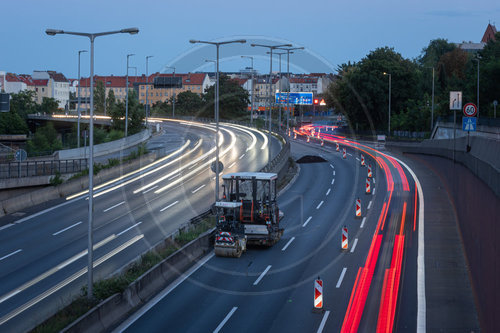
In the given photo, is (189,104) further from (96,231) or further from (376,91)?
(96,231)

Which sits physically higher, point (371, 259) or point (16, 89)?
point (16, 89)

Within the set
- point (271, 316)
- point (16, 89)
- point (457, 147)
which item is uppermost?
point (16, 89)

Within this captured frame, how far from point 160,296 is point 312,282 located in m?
5.59

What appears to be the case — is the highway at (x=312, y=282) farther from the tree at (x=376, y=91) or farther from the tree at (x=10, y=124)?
the tree at (x=10, y=124)

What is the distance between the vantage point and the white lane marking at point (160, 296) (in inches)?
676

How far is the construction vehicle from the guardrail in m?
18.3

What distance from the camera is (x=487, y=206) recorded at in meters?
18.3

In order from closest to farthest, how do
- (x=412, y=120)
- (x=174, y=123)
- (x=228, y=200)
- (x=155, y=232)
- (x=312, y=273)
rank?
1. (x=312, y=273)
2. (x=228, y=200)
3. (x=155, y=232)
4. (x=412, y=120)
5. (x=174, y=123)

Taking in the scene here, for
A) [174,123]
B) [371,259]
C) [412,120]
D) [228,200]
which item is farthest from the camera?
[174,123]

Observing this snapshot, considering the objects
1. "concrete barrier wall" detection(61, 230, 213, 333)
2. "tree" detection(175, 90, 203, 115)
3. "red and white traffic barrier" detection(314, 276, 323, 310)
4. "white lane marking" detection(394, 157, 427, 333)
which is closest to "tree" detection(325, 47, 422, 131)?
"tree" detection(175, 90, 203, 115)

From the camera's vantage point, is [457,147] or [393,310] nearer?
[393,310]

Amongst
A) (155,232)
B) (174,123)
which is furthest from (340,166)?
(174,123)

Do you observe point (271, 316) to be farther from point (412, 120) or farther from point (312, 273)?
point (412, 120)

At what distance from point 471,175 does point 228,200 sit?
1081cm
